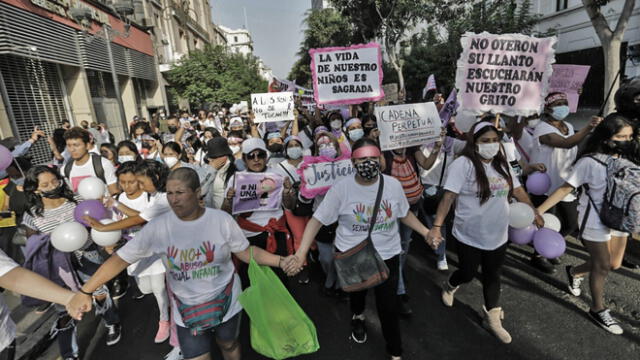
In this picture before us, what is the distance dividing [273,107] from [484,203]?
18.2 feet

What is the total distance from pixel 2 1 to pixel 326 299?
13.7 m

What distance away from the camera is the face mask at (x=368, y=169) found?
8.59 ft

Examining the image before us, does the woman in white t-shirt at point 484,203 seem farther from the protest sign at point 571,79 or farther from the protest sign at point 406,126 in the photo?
the protest sign at point 571,79

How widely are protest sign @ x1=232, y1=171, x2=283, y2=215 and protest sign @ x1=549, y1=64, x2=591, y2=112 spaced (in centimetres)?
490

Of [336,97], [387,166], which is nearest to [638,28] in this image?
[336,97]

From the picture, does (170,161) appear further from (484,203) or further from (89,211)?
(484,203)

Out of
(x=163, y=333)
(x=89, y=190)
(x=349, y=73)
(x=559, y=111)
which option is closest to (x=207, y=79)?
(x=349, y=73)

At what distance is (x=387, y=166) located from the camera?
407 cm

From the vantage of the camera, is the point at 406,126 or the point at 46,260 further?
the point at 406,126

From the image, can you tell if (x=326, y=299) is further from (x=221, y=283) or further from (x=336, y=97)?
(x=336, y=97)

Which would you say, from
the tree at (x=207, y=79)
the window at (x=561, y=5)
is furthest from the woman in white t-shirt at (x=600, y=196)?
the tree at (x=207, y=79)

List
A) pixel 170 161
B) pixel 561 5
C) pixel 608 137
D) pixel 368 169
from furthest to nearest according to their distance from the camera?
pixel 561 5 → pixel 170 161 → pixel 608 137 → pixel 368 169

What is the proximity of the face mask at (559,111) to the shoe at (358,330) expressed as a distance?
11.0 feet

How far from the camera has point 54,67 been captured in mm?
13734
